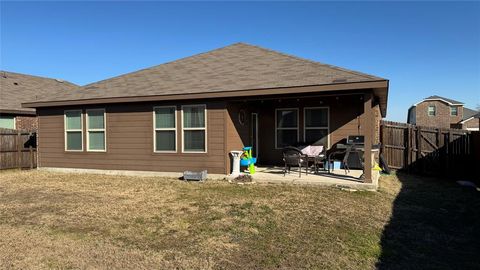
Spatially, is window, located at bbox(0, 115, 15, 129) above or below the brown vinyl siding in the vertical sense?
above

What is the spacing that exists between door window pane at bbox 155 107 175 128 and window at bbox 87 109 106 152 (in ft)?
6.81

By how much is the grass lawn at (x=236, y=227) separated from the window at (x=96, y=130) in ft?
9.61

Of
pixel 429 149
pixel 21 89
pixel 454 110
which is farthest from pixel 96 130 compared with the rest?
pixel 454 110

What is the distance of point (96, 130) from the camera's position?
1152 centimetres

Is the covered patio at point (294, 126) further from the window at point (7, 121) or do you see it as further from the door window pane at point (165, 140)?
the window at point (7, 121)

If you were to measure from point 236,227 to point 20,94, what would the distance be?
17.5 metres

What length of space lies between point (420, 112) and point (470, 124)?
5201mm

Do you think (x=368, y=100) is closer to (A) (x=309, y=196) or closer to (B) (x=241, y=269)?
(A) (x=309, y=196)

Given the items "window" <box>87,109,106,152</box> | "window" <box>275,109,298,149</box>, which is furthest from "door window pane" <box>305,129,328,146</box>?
"window" <box>87,109,106,152</box>

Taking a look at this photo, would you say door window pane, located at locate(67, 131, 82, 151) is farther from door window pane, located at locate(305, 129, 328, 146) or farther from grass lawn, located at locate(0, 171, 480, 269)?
door window pane, located at locate(305, 129, 328, 146)

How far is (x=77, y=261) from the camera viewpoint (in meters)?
4.00

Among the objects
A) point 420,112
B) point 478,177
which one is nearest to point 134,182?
point 478,177

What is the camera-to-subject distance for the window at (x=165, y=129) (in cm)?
1044

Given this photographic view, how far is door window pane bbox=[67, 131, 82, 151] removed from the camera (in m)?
11.8
